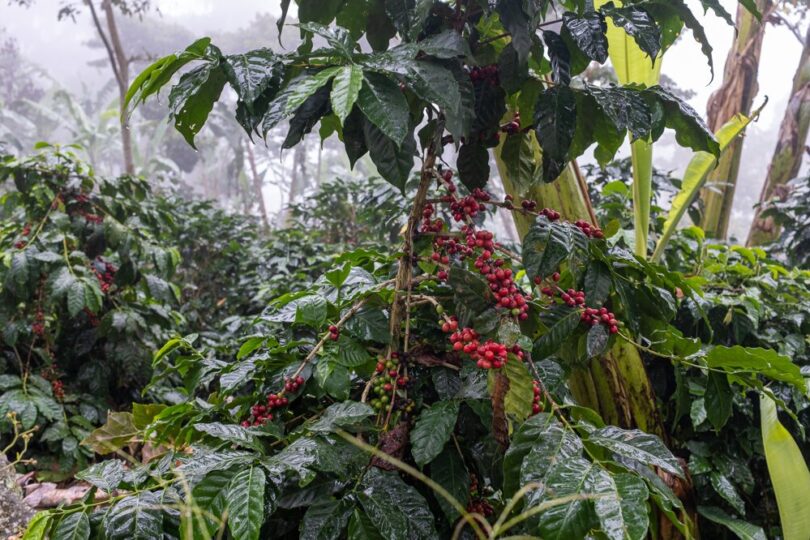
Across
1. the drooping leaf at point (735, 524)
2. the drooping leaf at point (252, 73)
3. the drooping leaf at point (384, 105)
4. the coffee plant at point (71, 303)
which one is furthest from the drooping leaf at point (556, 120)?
the coffee plant at point (71, 303)

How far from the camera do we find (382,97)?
59 centimetres

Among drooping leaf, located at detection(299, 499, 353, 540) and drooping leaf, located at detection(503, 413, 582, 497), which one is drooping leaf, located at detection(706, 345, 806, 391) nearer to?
drooping leaf, located at detection(503, 413, 582, 497)

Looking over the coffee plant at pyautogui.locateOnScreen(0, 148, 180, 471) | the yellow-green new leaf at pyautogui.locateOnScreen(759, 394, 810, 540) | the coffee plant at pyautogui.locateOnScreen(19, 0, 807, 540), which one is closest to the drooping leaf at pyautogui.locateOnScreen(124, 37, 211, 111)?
the coffee plant at pyautogui.locateOnScreen(19, 0, 807, 540)

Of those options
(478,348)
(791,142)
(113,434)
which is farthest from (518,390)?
(791,142)

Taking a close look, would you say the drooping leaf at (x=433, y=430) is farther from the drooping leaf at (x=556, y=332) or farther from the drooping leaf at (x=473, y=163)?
the drooping leaf at (x=473, y=163)

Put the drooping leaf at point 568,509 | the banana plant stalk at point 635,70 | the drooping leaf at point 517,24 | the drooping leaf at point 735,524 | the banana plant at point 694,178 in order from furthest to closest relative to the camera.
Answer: the banana plant at point 694,178, the banana plant stalk at point 635,70, the drooping leaf at point 735,524, the drooping leaf at point 517,24, the drooping leaf at point 568,509

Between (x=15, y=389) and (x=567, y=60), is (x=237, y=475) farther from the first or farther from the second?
(x=15, y=389)

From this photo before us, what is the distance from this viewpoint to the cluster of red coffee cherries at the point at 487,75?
2.61 ft

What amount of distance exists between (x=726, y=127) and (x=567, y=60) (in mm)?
927

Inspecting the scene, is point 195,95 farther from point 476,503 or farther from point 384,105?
point 476,503

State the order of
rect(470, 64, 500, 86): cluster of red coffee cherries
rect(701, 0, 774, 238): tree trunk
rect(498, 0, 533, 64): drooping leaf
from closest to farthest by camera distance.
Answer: rect(498, 0, 533, 64): drooping leaf → rect(470, 64, 500, 86): cluster of red coffee cherries → rect(701, 0, 774, 238): tree trunk

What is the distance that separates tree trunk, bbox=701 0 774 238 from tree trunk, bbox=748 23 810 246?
404 millimetres

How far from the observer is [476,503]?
71 cm

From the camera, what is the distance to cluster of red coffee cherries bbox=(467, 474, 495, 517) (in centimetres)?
69
